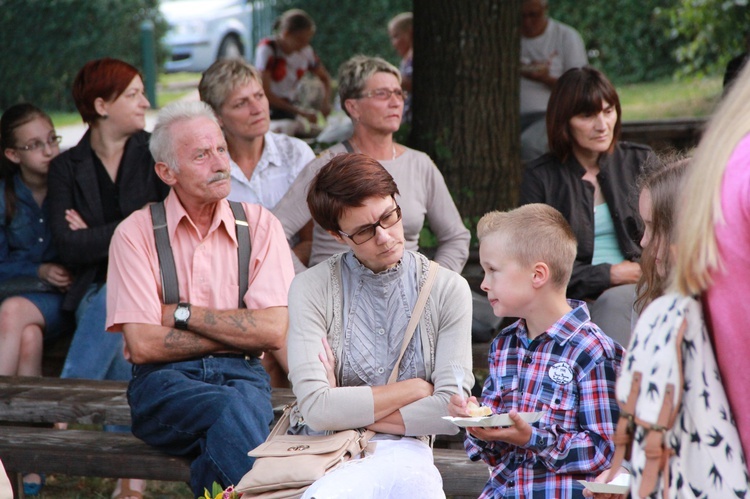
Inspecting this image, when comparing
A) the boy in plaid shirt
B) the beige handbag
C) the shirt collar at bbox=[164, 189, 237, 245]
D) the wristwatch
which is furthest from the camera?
the shirt collar at bbox=[164, 189, 237, 245]

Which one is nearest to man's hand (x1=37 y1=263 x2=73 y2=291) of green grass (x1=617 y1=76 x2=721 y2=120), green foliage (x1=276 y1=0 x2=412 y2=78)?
green grass (x1=617 y1=76 x2=721 y2=120)

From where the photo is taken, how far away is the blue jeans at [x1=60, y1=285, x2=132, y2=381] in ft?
15.7

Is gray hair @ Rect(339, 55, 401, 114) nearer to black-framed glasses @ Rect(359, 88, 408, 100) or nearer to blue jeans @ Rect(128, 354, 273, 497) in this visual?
black-framed glasses @ Rect(359, 88, 408, 100)

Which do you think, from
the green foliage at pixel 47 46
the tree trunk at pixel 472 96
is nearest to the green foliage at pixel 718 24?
the tree trunk at pixel 472 96

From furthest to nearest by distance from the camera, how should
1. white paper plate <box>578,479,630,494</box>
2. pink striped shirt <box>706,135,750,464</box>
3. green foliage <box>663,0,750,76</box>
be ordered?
green foliage <box>663,0,750,76</box> → white paper plate <box>578,479,630,494</box> → pink striped shirt <box>706,135,750,464</box>

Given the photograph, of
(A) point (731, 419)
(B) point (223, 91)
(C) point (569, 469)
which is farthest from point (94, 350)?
(A) point (731, 419)

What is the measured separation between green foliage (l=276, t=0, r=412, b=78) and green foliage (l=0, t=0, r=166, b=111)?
12.0 feet

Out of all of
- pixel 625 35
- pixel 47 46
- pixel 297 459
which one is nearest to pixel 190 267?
pixel 297 459

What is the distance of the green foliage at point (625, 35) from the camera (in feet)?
50.0

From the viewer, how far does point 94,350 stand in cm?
A: 483

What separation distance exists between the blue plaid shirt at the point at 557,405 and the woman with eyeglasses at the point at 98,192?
2.57m

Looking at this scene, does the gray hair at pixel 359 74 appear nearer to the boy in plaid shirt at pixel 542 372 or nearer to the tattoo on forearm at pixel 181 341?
the tattoo on forearm at pixel 181 341

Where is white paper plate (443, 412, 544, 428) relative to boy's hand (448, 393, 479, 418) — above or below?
above

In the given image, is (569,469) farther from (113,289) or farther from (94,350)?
(94,350)
